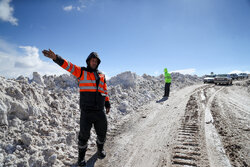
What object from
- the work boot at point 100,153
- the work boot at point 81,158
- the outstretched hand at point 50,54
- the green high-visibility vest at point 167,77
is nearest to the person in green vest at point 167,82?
the green high-visibility vest at point 167,77

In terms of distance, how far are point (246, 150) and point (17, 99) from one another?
5967 millimetres

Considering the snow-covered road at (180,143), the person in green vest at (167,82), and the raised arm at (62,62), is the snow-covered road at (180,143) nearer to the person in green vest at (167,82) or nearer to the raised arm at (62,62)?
the raised arm at (62,62)

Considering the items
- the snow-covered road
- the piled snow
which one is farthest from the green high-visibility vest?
the piled snow

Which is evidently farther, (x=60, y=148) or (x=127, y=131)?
(x=127, y=131)

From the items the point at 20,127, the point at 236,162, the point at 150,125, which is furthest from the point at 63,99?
the point at 236,162

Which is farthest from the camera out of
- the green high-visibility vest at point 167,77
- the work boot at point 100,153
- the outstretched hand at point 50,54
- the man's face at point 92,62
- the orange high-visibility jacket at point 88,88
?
the green high-visibility vest at point 167,77

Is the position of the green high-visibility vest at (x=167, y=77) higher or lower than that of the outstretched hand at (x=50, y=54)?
higher

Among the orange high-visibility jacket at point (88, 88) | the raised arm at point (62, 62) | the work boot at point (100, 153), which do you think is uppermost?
the raised arm at point (62, 62)

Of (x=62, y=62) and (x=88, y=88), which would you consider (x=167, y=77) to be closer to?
(x=88, y=88)

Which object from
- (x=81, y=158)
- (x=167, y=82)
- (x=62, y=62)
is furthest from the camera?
(x=167, y=82)

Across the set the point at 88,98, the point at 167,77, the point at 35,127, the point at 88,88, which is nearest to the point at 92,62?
the point at 88,88

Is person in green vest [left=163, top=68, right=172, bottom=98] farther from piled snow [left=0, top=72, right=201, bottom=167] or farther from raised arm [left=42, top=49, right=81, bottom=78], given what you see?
raised arm [left=42, top=49, right=81, bottom=78]

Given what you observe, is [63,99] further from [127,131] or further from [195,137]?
[195,137]

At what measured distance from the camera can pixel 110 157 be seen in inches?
133
